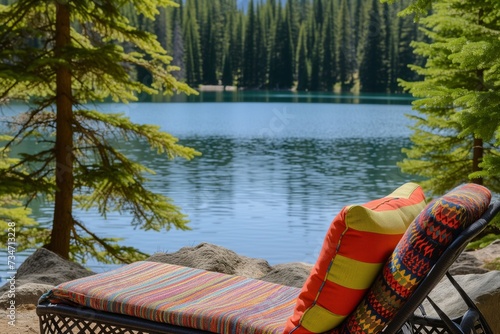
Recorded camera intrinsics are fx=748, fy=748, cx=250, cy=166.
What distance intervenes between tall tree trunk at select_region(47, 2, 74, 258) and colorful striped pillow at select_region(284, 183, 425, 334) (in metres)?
7.15

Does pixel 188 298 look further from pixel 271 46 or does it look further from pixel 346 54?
pixel 271 46

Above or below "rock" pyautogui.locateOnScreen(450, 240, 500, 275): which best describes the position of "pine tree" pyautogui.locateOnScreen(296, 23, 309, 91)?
above

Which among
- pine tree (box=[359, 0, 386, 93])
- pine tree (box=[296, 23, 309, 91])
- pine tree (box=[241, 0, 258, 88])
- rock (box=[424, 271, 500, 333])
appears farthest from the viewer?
pine tree (box=[241, 0, 258, 88])

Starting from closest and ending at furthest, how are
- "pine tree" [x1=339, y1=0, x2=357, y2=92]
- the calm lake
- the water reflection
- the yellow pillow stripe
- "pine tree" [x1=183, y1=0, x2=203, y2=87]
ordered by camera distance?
1. the yellow pillow stripe
2. the calm lake
3. the water reflection
4. "pine tree" [x1=339, y1=0, x2=357, y2=92]
5. "pine tree" [x1=183, y1=0, x2=203, y2=87]

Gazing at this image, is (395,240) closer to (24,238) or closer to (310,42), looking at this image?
(24,238)

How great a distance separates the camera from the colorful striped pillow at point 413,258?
9.16 ft

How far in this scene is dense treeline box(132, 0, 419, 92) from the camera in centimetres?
8406

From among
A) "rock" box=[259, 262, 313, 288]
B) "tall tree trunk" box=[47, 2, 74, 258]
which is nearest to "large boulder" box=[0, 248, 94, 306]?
"rock" box=[259, 262, 313, 288]

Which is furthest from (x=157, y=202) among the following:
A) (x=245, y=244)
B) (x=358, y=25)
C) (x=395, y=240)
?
(x=358, y=25)

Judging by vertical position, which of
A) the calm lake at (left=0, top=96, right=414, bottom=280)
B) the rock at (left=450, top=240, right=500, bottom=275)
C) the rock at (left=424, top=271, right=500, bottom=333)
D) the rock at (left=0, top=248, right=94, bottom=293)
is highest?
the rock at (left=424, top=271, right=500, bottom=333)

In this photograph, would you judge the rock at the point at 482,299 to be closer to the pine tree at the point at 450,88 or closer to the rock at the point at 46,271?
the pine tree at the point at 450,88

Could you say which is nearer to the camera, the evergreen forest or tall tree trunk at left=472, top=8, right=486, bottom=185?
tall tree trunk at left=472, top=8, right=486, bottom=185

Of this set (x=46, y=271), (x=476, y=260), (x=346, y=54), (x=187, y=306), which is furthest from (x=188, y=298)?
(x=346, y=54)

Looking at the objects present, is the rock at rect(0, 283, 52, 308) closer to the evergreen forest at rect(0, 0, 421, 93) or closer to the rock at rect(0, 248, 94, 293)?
the rock at rect(0, 248, 94, 293)
